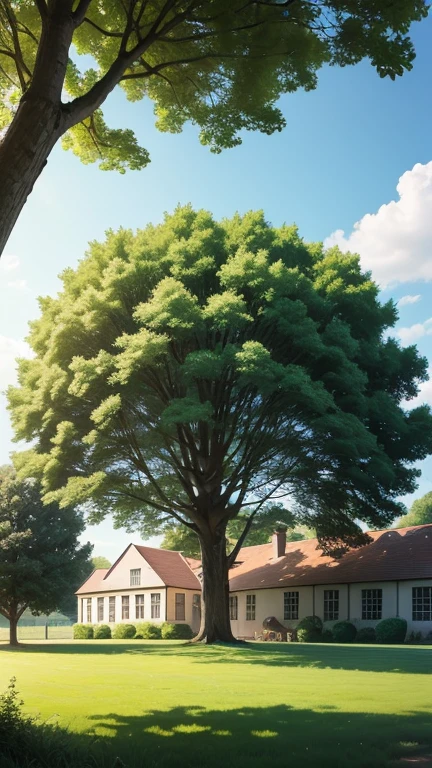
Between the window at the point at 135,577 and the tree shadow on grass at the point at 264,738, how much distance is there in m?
46.5

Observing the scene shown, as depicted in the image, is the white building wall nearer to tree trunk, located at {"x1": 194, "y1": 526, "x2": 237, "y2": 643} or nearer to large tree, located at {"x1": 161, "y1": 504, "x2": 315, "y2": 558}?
large tree, located at {"x1": 161, "y1": 504, "x2": 315, "y2": 558}

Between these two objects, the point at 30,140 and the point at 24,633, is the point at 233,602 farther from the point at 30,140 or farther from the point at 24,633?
the point at 24,633

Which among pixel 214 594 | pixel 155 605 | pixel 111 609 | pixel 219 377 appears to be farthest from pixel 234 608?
pixel 219 377

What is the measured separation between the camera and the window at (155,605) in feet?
173

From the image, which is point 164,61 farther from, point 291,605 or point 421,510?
point 421,510

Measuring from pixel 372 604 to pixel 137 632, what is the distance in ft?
59.3

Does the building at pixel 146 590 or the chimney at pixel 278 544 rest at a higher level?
the chimney at pixel 278 544

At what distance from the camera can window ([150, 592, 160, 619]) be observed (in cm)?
5284

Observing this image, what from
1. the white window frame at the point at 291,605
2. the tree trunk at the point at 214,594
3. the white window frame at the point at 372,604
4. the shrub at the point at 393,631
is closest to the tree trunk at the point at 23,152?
the tree trunk at the point at 214,594

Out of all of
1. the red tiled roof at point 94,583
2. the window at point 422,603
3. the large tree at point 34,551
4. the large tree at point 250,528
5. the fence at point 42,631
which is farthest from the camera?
the fence at point 42,631

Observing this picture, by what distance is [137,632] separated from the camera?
4866cm

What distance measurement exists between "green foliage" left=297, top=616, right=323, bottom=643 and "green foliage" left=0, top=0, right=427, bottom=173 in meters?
32.5

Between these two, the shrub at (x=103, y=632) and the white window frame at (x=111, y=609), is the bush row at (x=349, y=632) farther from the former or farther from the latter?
the white window frame at (x=111, y=609)

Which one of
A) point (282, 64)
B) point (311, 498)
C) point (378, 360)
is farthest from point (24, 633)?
point (282, 64)
